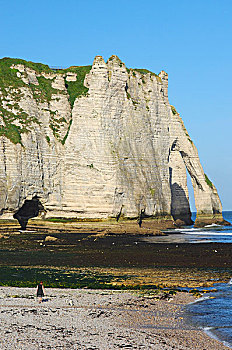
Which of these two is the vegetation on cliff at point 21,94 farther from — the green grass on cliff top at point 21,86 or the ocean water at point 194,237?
the ocean water at point 194,237

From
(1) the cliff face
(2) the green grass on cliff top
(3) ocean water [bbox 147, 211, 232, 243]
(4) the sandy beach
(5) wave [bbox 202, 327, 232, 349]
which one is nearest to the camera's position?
(4) the sandy beach

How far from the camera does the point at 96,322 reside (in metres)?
15.1

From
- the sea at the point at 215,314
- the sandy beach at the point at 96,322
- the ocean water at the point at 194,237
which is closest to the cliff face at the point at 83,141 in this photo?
the ocean water at the point at 194,237

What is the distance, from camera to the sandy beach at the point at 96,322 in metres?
13.0

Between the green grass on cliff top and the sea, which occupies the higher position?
the green grass on cliff top

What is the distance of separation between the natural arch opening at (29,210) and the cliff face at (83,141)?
1.39 m

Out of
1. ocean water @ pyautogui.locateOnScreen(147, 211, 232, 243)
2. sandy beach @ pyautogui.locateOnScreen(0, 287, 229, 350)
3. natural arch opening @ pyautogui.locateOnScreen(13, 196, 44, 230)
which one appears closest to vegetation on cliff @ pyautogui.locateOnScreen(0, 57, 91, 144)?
natural arch opening @ pyautogui.locateOnScreen(13, 196, 44, 230)

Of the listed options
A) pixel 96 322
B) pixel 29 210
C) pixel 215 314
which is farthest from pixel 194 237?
pixel 96 322

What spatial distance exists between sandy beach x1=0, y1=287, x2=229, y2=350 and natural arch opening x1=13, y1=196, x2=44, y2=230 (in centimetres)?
4139

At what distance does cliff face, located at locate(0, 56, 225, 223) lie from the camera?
59312 millimetres

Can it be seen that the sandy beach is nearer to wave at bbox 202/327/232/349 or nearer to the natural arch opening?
wave at bbox 202/327/232/349

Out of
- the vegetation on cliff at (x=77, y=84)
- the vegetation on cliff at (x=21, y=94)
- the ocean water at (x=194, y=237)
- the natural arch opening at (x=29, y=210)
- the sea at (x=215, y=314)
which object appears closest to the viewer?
the sea at (x=215, y=314)

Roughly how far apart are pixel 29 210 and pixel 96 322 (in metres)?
49.3

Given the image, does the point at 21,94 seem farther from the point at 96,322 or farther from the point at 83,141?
the point at 96,322
